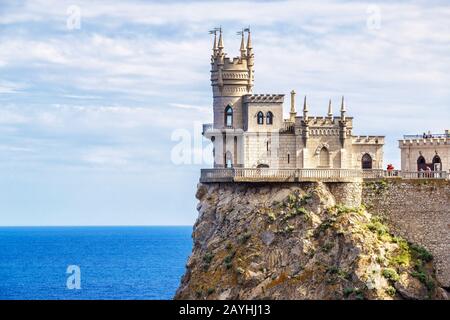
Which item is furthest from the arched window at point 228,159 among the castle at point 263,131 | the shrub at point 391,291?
the shrub at point 391,291

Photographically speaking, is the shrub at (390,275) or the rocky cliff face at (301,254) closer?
the rocky cliff face at (301,254)

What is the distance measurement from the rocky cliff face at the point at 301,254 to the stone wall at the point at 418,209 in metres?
1.01

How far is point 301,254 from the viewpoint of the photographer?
110 m

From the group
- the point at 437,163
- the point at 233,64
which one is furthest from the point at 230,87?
the point at 437,163

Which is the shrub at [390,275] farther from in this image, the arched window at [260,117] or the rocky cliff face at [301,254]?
the arched window at [260,117]

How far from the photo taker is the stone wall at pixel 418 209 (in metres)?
114

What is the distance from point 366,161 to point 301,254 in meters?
13.8

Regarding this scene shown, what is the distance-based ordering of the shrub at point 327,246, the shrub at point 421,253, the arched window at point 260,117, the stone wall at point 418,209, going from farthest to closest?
1. the arched window at point 260,117
2. the stone wall at point 418,209
3. the shrub at point 421,253
4. the shrub at point 327,246

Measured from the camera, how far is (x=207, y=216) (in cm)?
11694

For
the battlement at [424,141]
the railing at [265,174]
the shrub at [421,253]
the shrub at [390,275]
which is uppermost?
the battlement at [424,141]

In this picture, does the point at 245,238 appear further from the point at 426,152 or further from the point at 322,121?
the point at 426,152
